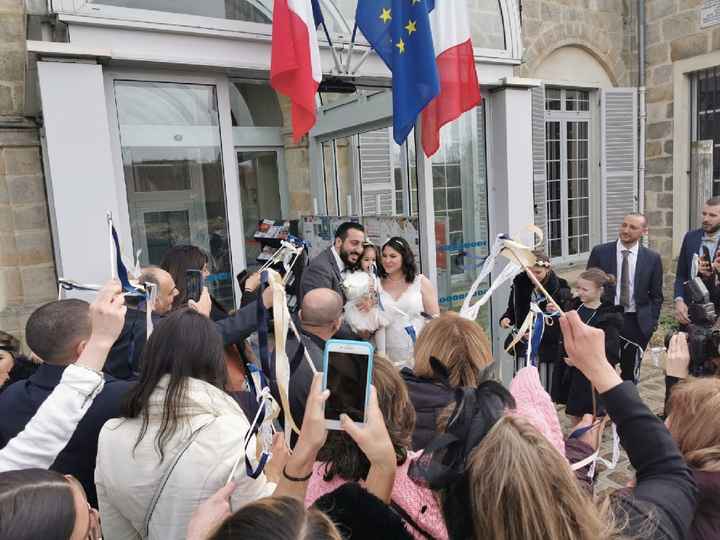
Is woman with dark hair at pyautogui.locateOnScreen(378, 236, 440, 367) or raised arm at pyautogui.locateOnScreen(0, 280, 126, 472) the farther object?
woman with dark hair at pyautogui.locateOnScreen(378, 236, 440, 367)

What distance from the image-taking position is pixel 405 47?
12.6 feet

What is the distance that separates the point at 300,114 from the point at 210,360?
234 centimetres

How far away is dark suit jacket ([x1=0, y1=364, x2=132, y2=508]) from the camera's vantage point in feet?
5.79

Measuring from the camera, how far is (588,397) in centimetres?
355

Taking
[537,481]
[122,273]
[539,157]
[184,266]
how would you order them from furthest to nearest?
[539,157] < [184,266] < [122,273] < [537,481]

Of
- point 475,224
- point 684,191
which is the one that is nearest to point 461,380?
point 475,224

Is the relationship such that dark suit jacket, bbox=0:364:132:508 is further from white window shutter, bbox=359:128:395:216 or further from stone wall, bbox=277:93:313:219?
stone wall, bbox=277:93:313:219

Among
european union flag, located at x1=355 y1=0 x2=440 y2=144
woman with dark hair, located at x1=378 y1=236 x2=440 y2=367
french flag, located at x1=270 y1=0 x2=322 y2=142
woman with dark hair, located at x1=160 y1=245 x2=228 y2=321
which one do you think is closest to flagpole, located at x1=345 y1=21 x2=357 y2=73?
european union flag, located at x1=355 y1=0 x2=440 y2=144

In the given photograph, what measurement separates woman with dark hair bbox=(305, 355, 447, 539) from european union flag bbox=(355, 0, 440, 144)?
2709 mm

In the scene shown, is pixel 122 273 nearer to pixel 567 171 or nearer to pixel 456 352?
pixel 456 352

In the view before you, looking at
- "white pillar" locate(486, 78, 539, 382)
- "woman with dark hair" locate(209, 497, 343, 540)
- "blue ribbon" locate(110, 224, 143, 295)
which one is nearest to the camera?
"woman with dark hair" locate(209, 497, 343, 540)

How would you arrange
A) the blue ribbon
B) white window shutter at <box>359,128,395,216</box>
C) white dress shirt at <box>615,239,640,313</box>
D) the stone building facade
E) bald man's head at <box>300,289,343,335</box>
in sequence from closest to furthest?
the blue ribbon → bald man's head at <box>300,289,343,335</box> → white dress shirt at <box>615,239,640,313</box> → white window shutter at <box>359,128,395,216</box> → the stone building facade

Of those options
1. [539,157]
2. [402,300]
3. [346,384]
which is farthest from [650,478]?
[539,157]

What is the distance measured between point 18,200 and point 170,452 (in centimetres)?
400
